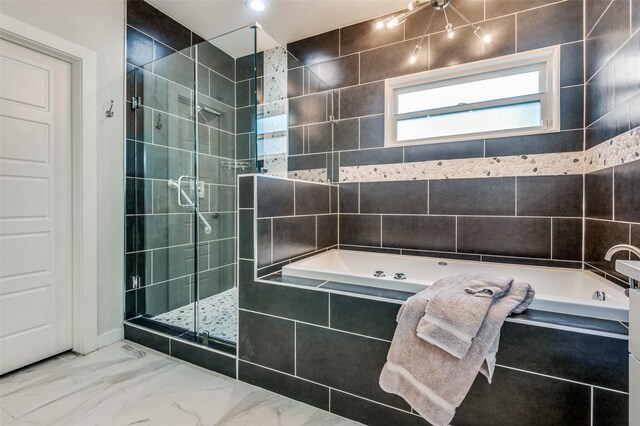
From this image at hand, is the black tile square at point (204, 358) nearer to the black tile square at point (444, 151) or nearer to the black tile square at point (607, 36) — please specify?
the black tile square at point (444, 151)

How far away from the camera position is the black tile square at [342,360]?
1387mm

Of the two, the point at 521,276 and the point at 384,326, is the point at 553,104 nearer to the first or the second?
the point at 521,276

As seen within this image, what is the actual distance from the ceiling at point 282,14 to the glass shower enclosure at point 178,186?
0.35 m

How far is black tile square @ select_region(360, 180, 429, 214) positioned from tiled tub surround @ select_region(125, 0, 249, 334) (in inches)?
44.6

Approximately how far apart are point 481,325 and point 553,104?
1.73m

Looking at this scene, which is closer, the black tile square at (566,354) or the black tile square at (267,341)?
the black tile square at (566,354)

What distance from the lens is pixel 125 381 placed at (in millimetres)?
1760

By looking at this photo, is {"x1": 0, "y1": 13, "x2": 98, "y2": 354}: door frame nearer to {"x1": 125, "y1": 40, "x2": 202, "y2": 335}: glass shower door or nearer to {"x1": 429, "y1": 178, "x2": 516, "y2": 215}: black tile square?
{"x1": 125, "y1": 40, "x2": 202, "y2": 335}: glass shower door

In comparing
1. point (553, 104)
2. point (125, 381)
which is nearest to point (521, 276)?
point (553, 104)

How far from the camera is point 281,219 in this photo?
1.90 metres

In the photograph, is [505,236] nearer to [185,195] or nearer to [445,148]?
[445,148]

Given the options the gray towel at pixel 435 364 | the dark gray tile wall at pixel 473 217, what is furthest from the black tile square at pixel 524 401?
the dark gray tile wall at pixel 473 217

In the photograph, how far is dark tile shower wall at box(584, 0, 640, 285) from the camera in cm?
134

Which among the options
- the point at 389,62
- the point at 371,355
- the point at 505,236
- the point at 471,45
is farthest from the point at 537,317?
the point at 389,62
